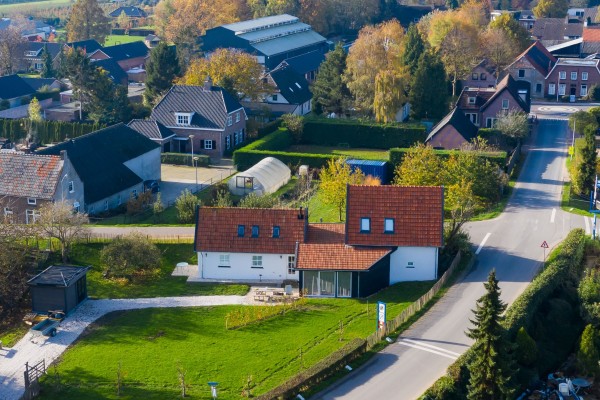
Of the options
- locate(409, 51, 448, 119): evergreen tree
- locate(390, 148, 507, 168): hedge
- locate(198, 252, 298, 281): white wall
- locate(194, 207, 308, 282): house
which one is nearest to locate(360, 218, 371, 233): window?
locate(194, 207, 308, 282): house

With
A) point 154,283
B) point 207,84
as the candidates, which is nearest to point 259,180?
point 207,84

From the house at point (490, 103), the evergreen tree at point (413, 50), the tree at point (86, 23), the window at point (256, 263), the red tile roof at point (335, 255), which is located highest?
the tree at point (86, 23)

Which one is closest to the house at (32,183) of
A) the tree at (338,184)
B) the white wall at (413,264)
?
the tree at (338,184)

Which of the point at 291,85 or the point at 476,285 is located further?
the point at 291,85

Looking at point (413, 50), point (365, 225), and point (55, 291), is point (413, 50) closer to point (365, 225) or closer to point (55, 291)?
point (365, 225)

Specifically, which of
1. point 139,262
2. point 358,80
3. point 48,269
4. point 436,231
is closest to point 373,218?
point 436,231

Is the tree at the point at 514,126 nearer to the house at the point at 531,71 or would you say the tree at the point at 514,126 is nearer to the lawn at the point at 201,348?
the house at the point at 531,71

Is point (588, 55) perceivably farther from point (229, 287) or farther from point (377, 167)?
point (229, 287)

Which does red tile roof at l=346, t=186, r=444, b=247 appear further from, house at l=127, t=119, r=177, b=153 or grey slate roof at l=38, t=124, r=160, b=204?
house at l=127, t=119, r=177, b=153
